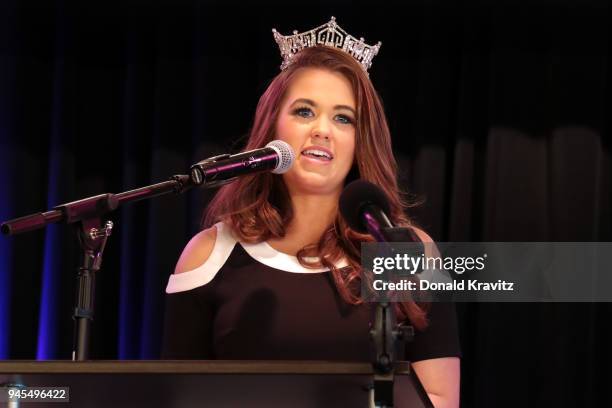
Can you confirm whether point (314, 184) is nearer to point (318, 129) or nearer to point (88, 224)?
point (318, 129)

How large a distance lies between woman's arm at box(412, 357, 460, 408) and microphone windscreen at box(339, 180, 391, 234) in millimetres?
772

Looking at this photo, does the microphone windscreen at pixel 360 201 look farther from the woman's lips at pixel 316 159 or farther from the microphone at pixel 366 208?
the woman's lips at pixel 316 159

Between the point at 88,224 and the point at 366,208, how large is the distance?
57 centimetres

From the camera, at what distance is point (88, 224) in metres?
1.76

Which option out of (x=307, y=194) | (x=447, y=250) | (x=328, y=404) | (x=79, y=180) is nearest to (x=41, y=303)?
(x=79, y=180)

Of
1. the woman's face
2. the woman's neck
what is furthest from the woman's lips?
the woman's neck

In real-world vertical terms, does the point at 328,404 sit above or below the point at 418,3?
below

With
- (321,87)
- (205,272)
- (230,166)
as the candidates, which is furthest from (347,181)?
(230,166)

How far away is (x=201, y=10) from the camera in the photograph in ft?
12.1

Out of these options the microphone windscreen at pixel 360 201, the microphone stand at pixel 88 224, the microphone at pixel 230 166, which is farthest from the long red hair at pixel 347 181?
the microphone windscreen at pixel 360 201

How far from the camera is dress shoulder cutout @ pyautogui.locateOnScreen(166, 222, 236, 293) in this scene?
7.73 feet

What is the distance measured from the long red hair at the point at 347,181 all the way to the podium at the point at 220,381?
2.94 ft

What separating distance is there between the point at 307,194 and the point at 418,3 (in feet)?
4.64

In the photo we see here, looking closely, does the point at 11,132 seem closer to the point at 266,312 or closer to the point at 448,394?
the point at 266,312
